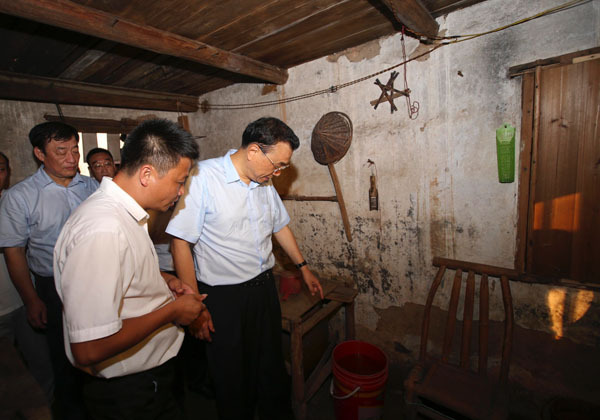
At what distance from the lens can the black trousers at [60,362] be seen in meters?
2.48

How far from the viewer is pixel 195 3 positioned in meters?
2.17

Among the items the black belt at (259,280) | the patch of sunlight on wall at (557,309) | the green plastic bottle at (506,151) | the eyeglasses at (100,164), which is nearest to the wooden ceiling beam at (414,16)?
the green plastic bottle at (506,151)

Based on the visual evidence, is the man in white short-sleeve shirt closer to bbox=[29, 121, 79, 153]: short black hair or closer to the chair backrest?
bbox=[29, 121, 79, 153]: short black hair

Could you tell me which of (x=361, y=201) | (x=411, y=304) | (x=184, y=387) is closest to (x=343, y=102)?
(x=361, y=201)

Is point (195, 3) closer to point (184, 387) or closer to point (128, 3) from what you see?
point (128, 3)

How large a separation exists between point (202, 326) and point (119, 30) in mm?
2406

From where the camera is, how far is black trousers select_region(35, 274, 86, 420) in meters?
2.48

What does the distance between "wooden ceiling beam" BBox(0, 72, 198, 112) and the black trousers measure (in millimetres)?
2336

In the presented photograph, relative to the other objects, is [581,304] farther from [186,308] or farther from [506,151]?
[186,308]

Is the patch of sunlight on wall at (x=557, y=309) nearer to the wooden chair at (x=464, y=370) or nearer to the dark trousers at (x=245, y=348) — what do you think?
the wooden chair at (x=464, y=370)

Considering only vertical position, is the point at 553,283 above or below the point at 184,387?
above

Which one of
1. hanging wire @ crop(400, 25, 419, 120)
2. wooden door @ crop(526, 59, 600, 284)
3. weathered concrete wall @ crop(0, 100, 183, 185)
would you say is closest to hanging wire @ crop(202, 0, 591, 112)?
hanging wire @ crop(400, 25, 419, 120)

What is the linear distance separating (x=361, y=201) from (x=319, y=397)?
2282mm

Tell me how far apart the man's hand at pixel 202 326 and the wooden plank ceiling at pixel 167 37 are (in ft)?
7.55
